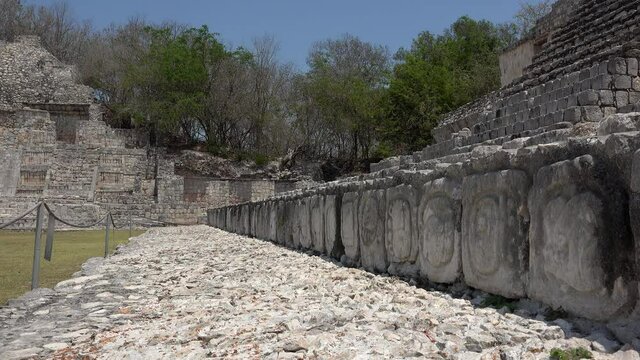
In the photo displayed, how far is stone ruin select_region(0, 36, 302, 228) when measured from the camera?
29359mm

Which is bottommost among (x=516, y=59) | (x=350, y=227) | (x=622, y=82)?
(x=350, y=227)

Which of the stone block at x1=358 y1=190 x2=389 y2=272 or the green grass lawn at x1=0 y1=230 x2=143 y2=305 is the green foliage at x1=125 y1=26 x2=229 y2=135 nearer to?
the green grass lawn at x1=0 y1=230 x2=143 y2=305

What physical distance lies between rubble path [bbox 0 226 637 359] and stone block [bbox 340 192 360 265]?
224mm

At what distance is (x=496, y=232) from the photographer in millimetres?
3111

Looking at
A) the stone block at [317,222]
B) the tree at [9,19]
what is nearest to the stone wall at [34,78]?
the tree at [9,19]

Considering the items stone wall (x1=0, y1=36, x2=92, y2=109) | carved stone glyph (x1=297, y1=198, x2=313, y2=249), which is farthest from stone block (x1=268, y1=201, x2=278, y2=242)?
stone wall (x1=0, y1=36, x2=92, y2=109)

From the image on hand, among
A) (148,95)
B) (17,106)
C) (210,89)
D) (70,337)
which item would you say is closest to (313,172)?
(210,89)

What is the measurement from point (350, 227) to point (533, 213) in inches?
115

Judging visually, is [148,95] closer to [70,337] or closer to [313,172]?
[313,172]

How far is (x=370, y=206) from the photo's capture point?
502 centimetres

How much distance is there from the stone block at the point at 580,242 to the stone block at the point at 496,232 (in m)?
0.14

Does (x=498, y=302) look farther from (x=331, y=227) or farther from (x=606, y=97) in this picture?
(x=606, y=97)

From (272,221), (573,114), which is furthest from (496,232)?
(272,221)

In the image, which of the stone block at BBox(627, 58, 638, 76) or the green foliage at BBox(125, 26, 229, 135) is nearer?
the stone block at BBox(627, 58, 638, 76)
